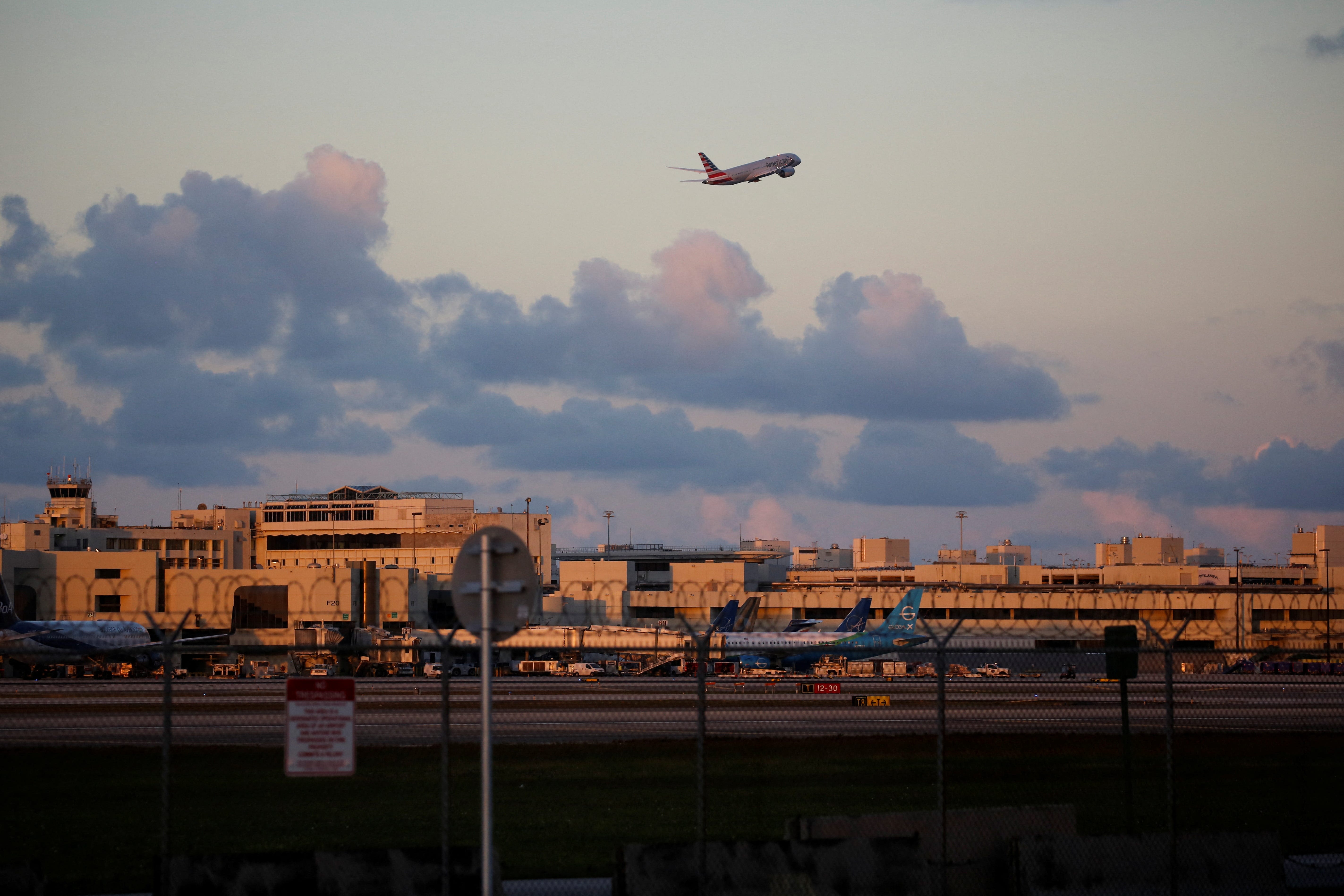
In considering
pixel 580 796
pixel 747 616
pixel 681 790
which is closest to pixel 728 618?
pixel 747 616

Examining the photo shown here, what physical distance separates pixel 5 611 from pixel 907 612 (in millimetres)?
58581

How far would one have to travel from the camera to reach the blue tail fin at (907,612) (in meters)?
87.0

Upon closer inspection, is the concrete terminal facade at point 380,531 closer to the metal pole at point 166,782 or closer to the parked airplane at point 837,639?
the parked airplane at point 837,639

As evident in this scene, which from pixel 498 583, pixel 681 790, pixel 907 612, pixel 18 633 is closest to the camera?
pixel 498 583

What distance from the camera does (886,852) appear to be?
14.4 meters

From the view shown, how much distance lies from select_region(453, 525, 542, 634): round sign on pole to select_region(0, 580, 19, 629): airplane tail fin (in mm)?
74519

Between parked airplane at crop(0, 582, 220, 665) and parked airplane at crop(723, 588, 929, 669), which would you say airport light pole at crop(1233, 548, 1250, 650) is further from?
parked airplane at crop(0, 582, 220, 665)

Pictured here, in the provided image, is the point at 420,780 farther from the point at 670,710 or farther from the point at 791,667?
the point at 791,667

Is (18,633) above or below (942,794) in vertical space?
below

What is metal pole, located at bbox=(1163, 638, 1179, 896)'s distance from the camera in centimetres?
1475

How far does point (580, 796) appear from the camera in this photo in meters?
22.5

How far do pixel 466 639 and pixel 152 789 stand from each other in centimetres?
6032

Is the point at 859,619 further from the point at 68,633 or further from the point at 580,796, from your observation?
the point at 580,796

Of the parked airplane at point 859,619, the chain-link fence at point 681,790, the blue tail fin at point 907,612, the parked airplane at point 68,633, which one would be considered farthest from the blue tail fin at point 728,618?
the chain-link fence at point 681,790
